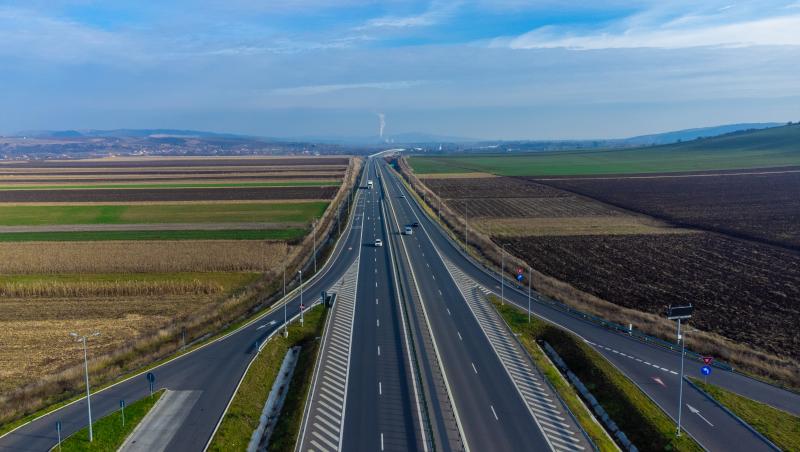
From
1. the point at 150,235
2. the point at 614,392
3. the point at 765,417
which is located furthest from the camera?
the point at 150,235

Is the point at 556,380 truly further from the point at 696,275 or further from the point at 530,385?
the point at 696,275

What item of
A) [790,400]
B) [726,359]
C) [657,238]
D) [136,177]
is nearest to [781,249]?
[657,238]

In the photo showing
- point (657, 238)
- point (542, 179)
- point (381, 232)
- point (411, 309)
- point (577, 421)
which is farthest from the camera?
point (542, 179)

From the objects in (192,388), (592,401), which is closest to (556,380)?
(592,401)

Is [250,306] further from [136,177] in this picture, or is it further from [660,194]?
[136,177]

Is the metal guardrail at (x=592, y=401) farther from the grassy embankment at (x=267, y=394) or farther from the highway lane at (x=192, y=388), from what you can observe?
the highway lane at (x=192, y=388)
